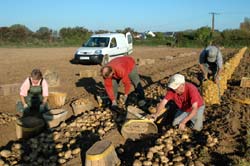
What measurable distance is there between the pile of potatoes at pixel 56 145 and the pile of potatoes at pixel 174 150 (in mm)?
1143

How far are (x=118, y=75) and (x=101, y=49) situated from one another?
11023mm

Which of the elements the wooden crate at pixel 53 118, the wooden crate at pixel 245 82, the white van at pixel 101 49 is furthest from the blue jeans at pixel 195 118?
the white van at pixel 101 49

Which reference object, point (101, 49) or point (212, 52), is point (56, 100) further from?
point (101, 49)

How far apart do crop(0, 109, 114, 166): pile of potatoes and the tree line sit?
3703 cm

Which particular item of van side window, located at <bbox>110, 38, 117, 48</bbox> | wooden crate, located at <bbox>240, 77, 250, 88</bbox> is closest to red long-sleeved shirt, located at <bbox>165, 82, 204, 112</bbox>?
wooden crate, located at <bbox>240, 77, 250, 88</bbox>

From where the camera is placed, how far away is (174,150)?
5668 millimetres

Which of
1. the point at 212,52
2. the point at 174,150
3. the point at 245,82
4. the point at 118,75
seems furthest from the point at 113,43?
the point at 174,150

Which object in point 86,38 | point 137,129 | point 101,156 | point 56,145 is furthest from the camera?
point 86,38

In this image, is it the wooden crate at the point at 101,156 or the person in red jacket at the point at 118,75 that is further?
the person in red jacket at the point at 118,75

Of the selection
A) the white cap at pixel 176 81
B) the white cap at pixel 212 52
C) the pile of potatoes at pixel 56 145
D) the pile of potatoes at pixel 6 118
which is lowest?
the pile of potatoes at pixel 56 145

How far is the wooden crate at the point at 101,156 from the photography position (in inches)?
186

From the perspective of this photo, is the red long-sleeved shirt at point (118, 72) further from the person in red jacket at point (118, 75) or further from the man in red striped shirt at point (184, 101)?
the man in red striped shirt at point (184, 101)

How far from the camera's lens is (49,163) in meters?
5.36

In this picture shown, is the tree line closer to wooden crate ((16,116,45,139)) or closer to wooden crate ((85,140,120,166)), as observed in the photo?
wooden crate ((16,116,45,139))
